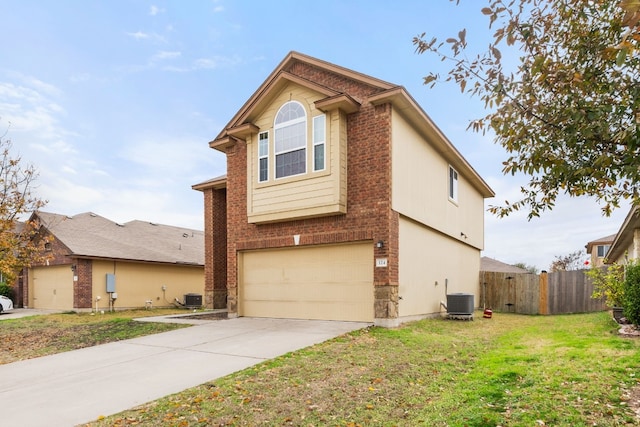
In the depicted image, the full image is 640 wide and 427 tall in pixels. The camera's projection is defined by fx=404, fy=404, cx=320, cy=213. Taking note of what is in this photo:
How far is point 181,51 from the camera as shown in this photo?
16.2 m

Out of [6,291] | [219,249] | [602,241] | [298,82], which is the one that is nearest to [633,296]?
[298,82]

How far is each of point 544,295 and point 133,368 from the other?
55.4 feet

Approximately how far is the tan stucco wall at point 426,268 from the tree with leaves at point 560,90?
7.18m

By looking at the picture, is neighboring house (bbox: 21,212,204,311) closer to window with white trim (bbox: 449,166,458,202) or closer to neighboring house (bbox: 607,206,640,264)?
window with white trim (bbox: 449,166,458,202)

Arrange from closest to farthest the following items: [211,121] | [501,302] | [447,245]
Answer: [447,245]
[501,302]
[211,121]

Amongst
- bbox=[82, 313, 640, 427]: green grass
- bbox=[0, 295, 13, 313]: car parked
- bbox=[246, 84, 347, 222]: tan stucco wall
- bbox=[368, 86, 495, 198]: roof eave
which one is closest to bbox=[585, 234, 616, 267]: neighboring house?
bbox=[368, 86, 495, 198]: roof eave

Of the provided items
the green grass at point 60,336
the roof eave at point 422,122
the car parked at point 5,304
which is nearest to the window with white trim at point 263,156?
the roof eave at point 422,122

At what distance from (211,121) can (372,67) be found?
1594 cm

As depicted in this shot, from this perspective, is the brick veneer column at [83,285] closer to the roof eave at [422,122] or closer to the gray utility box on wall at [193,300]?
the gray utility box on wall at [193,300]

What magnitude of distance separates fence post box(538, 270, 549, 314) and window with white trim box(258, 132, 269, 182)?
519 inches

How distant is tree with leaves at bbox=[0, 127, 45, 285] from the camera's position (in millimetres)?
11603

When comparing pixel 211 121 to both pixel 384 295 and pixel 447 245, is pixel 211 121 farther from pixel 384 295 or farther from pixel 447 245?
pixel 384 295

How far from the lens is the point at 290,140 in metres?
12.1

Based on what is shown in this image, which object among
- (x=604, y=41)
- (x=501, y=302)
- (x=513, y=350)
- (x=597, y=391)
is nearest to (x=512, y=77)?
(x=604, y=41)
